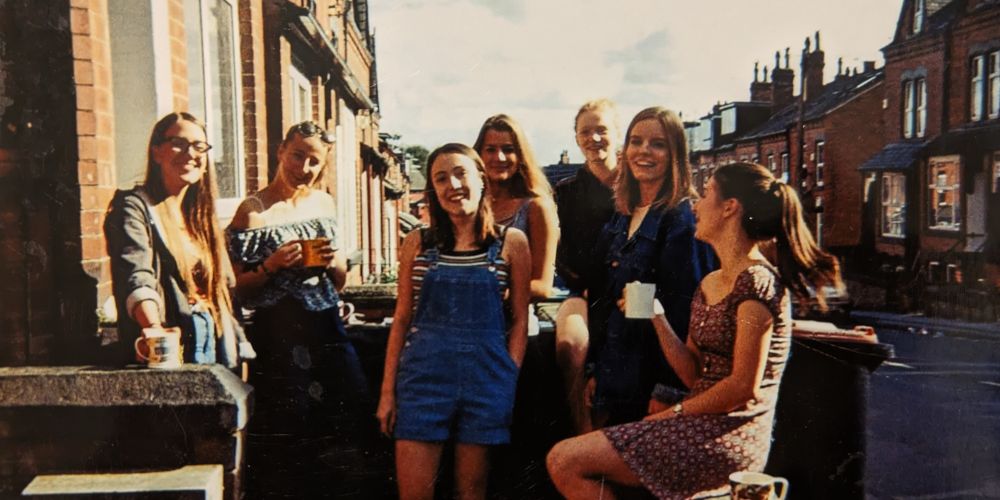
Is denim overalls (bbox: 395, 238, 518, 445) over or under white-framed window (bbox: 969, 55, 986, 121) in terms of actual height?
under

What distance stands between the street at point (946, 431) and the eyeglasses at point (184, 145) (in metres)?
2.70

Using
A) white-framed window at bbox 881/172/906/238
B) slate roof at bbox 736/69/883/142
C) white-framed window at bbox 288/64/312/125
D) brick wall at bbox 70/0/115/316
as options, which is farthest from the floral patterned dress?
brick wall at bbox 70/0/115/316

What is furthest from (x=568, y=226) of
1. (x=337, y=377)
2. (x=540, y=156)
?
(x=337, y=377)

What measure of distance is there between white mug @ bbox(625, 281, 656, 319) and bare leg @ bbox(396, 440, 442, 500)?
0.87 m

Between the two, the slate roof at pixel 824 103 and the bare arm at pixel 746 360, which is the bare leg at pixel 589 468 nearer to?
the bare arm at pixel 746 360

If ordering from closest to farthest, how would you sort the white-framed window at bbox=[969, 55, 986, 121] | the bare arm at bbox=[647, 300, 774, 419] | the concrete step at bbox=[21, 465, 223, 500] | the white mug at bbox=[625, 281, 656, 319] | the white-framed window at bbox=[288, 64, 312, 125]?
the bare arm at bbox=[647, 300, 774, 419] → the concrete step at bbox=[21, 465, 223, 500] → the white mug at bbox=[625, 281, 656, 319] → the white-framed window at bbox=[969, 55, 986, 121] → the white-framed window at bbox=[288, 64, 312, 125]

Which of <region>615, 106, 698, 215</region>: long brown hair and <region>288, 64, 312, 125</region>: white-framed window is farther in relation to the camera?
Answer: <region>288, 64, 312, 125</region>: white-framed window

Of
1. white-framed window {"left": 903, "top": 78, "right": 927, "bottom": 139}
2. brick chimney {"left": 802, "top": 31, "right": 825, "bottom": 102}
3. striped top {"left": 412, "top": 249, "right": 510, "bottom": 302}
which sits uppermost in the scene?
brick chimney {"left": 802, "top": 31, "right": 825, "bottom": 102}

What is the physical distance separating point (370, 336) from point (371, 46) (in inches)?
46.6

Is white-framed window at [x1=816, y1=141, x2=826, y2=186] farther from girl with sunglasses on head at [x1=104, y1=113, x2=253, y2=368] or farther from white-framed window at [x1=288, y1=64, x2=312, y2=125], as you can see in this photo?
girl with sunglasses on head at [x1=104, y1=113, x2=253, y2=368]

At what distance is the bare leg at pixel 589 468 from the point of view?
99.3 inches

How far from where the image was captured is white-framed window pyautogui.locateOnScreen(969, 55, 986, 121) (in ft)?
10.0

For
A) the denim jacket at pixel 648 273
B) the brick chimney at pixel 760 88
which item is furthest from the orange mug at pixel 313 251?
the brick chimney at pixel 760 88

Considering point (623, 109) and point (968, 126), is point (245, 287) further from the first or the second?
point (968, 126)
